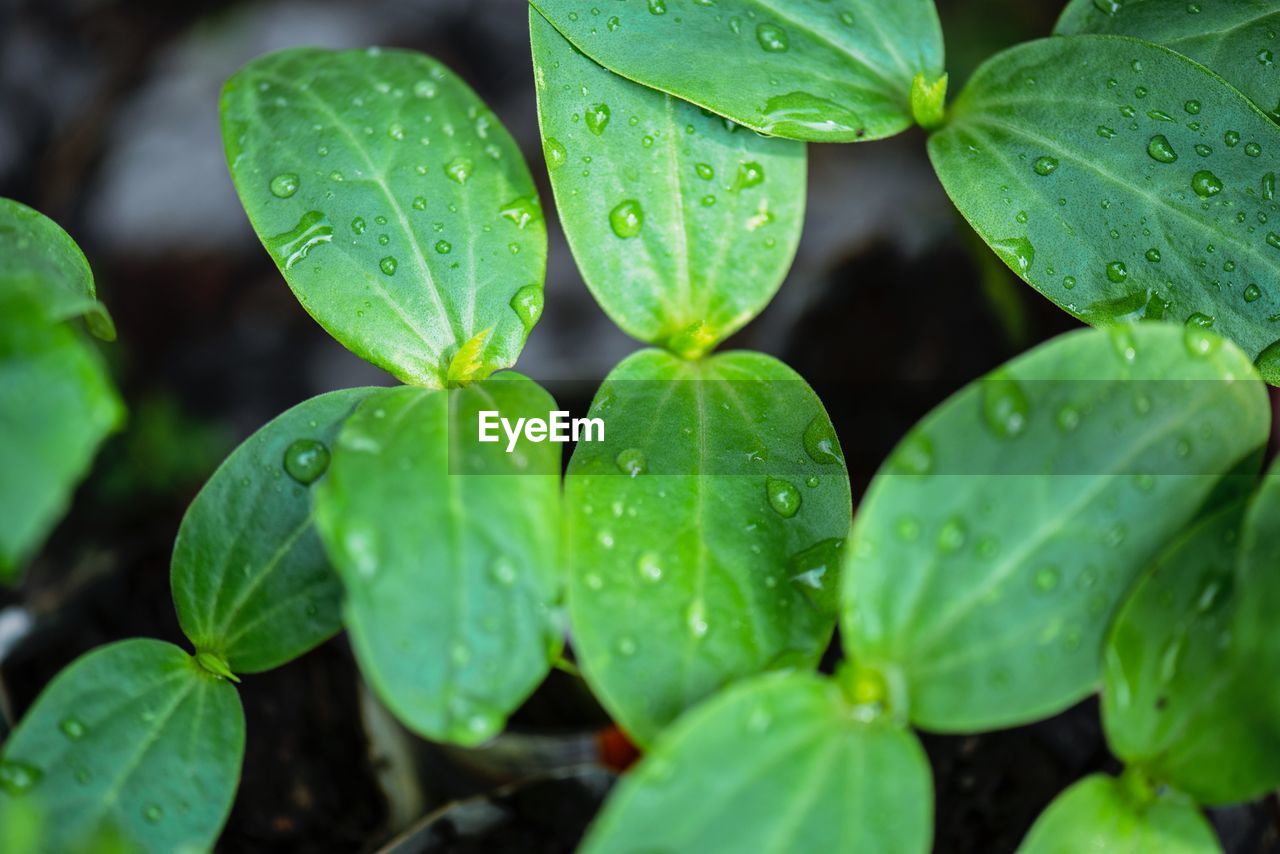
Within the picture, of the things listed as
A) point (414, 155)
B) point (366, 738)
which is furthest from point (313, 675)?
point (414, 155)

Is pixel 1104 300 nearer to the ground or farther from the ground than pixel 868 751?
farther from the ground

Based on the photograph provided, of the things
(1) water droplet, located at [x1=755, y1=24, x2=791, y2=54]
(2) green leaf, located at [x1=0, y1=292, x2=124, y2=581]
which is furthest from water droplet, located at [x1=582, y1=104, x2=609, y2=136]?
(2) green leaf, located at [x1=0, y1=292, x2=124, y2=581]

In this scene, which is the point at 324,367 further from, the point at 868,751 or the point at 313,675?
the point at 868,751

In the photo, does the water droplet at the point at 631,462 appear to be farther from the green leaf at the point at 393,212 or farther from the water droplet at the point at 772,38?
the water droplet at the point at 772,38

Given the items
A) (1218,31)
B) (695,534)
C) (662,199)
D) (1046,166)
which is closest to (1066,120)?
(1046,166)

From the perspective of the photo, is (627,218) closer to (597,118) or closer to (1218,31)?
(597,118)

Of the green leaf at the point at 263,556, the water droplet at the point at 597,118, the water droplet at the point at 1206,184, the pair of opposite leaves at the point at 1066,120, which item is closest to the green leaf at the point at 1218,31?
the pair of opposite leaves at the point at 1066,120
